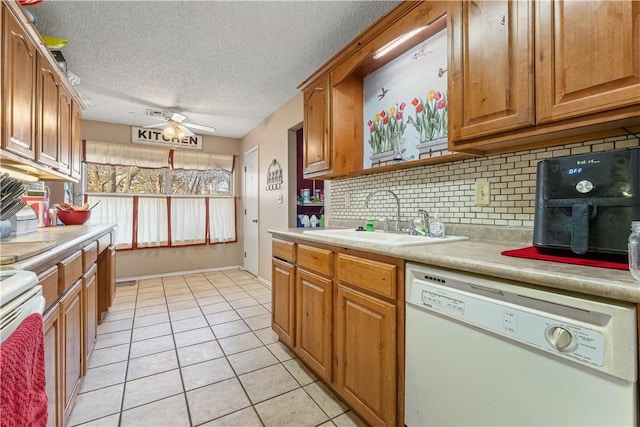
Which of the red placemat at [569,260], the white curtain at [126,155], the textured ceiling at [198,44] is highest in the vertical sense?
the textured ceiling at [198,44]

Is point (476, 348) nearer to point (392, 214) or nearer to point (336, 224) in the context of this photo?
point (392, 214)

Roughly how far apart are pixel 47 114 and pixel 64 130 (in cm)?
49

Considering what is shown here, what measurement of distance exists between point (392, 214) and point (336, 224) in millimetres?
649

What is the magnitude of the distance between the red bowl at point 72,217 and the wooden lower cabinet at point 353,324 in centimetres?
230

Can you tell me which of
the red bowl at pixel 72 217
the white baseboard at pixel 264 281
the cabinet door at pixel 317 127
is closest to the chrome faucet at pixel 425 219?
the cabinet door at pixel 317 127

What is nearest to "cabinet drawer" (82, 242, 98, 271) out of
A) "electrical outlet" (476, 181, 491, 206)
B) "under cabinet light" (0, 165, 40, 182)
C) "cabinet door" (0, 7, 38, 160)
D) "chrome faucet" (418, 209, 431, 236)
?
"cabinet door" (0, 7, 38, 160)

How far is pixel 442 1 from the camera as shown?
1.33 metres

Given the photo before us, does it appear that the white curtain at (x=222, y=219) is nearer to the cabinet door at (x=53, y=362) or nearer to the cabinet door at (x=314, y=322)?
the cabinet door at (x=314, y=322)

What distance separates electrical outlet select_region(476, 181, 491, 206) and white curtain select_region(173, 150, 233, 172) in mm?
4242

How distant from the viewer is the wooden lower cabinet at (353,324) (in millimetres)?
1176

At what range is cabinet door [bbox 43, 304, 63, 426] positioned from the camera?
1.08m

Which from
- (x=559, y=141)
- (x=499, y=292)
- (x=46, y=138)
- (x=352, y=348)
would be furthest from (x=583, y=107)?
(x=46, y=138)

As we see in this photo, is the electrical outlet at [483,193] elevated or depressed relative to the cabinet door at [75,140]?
depressed

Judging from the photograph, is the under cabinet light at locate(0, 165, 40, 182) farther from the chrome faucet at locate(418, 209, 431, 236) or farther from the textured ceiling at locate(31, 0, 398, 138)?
the chrome faucet at locate(418, 209, 431, 236)
